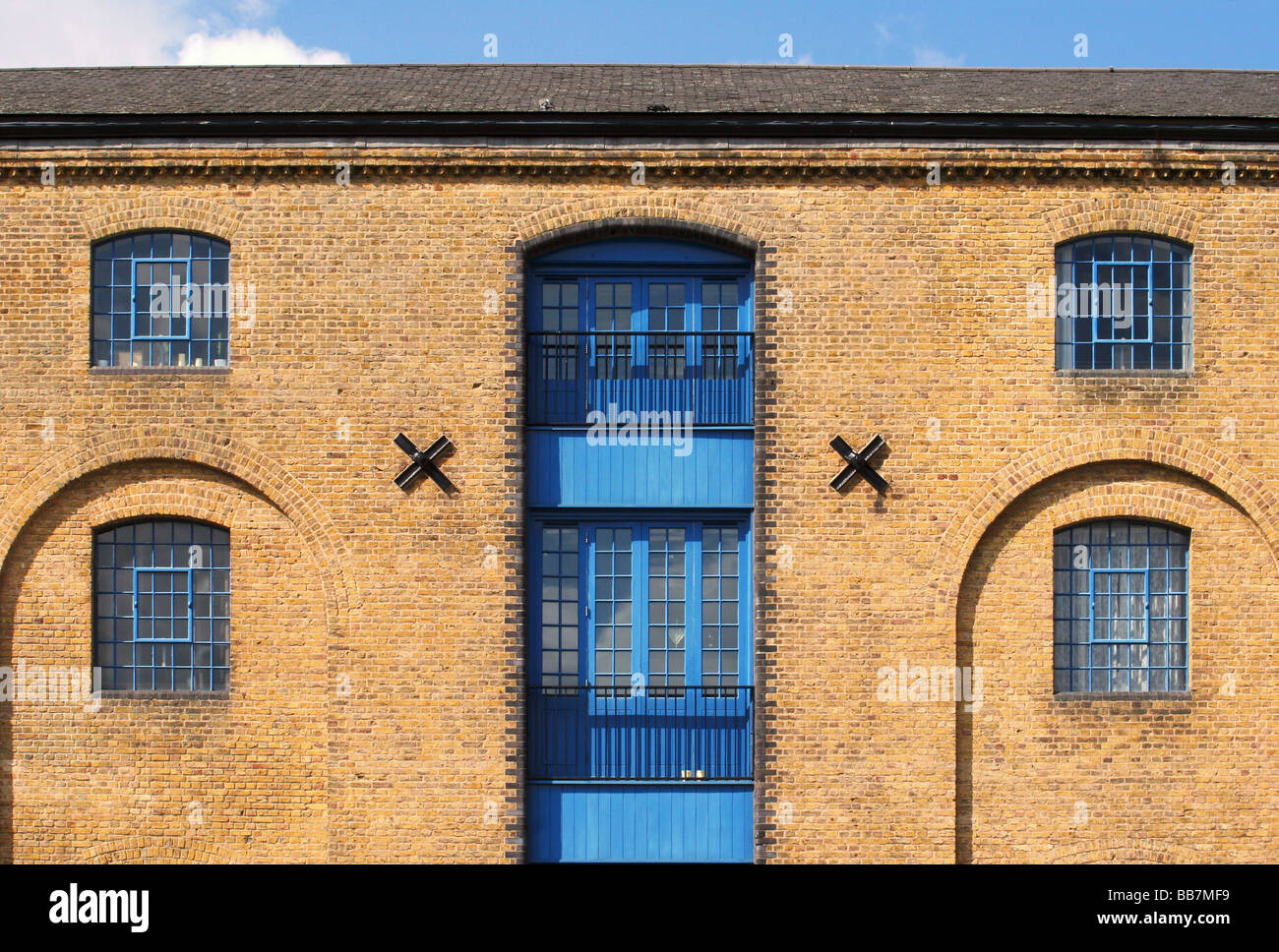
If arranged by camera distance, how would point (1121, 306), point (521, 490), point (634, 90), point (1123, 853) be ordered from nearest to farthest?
→ point (1123, 853), point (521, 490), point (1121, 306), point (634, 90)

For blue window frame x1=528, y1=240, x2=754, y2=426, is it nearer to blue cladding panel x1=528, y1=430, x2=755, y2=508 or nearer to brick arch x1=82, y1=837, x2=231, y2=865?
blue cladding panel x1=528, y1=430, x2=755, y2=508

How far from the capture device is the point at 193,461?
9930mm

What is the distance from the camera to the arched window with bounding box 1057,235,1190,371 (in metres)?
10.1

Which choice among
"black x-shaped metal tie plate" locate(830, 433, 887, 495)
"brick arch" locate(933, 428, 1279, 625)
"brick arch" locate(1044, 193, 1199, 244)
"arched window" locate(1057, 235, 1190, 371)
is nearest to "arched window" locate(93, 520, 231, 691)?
"black x-shaped metal tie plate" locate(830, 433, 887, 495)

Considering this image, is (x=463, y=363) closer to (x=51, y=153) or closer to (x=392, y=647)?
(x=392, y=647)

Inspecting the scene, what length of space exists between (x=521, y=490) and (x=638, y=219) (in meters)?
3.02

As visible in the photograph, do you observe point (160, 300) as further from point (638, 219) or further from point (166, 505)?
point (638, 219)

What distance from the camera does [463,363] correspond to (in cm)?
991

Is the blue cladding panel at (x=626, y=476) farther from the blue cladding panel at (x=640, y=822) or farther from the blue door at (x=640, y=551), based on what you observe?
the blue cladding panel at (x=640, y=822)

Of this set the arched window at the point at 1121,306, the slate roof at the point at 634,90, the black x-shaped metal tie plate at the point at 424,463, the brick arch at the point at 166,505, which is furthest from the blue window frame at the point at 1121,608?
the brick arch at the point at 166,505

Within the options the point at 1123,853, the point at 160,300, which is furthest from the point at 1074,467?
the point at 160,300

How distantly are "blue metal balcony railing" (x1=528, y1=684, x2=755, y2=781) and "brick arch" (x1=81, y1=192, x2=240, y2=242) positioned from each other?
228 inches

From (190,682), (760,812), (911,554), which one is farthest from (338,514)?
(911,554)

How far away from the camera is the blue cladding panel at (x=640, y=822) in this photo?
32.1 feet
